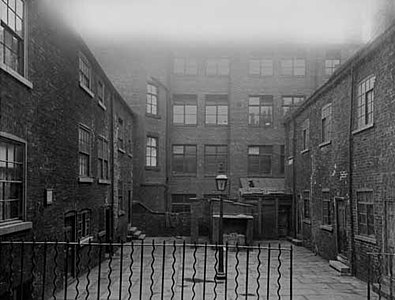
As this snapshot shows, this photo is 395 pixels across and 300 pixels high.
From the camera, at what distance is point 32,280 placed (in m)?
8.53

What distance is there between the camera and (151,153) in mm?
27578

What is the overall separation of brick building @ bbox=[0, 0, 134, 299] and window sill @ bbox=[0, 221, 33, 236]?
0.01 meters

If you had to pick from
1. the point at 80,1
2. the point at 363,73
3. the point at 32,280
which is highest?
the point at 80,1

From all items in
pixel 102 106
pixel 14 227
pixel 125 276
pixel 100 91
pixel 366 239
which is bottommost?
pixel 125 276

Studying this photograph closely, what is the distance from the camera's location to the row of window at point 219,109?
95.1 ft

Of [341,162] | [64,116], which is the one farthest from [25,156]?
[341,162]

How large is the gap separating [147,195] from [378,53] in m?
17.0

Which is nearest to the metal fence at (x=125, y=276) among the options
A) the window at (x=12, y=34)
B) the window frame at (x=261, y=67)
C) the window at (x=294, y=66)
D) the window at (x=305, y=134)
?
the window at (x=12, y=34)

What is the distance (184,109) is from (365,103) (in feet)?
56.5

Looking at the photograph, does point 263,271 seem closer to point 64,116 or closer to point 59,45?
point 64,116

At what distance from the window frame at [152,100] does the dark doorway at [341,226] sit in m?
13.9

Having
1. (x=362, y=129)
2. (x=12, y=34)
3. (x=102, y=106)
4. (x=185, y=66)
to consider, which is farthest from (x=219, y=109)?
(x=12, y=34)

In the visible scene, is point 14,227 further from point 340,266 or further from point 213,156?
point 213,156

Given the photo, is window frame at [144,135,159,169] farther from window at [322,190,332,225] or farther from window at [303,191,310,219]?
window at [322,190,332,225]
